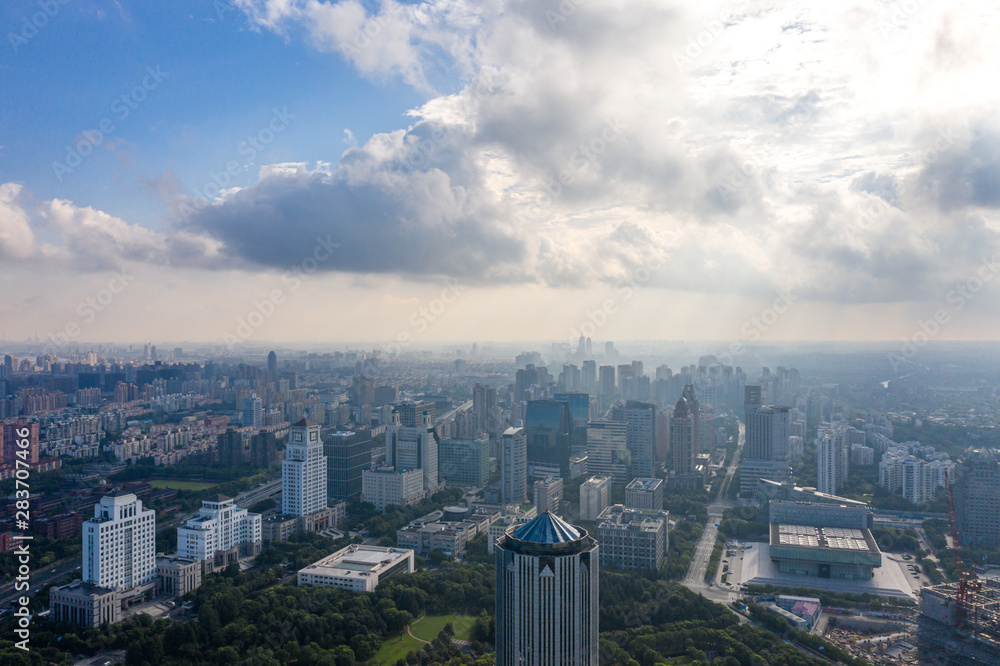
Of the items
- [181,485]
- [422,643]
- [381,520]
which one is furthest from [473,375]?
[422,643]

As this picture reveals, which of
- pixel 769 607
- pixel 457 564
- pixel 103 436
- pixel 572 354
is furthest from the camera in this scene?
pixel 572 354

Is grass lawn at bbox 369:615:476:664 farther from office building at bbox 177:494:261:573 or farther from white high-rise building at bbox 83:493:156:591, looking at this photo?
office building at bbox 177:494:261:573

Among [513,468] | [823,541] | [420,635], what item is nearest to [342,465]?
[513,468]

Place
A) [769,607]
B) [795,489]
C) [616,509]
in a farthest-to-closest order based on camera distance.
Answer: [795,489] → [616,509] → [769,607]

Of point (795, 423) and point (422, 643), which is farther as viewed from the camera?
point (795, 423)

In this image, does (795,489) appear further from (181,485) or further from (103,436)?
(103,436)

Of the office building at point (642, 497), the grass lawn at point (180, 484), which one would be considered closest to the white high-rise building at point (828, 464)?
the office building at point (642, 497)

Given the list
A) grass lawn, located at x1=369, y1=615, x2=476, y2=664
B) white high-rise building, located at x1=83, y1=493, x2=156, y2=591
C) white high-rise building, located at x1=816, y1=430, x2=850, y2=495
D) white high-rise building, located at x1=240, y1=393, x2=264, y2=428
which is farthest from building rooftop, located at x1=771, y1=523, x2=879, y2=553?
white high-rise building, located at x1=240, y1=393, x2=264, y2=428
